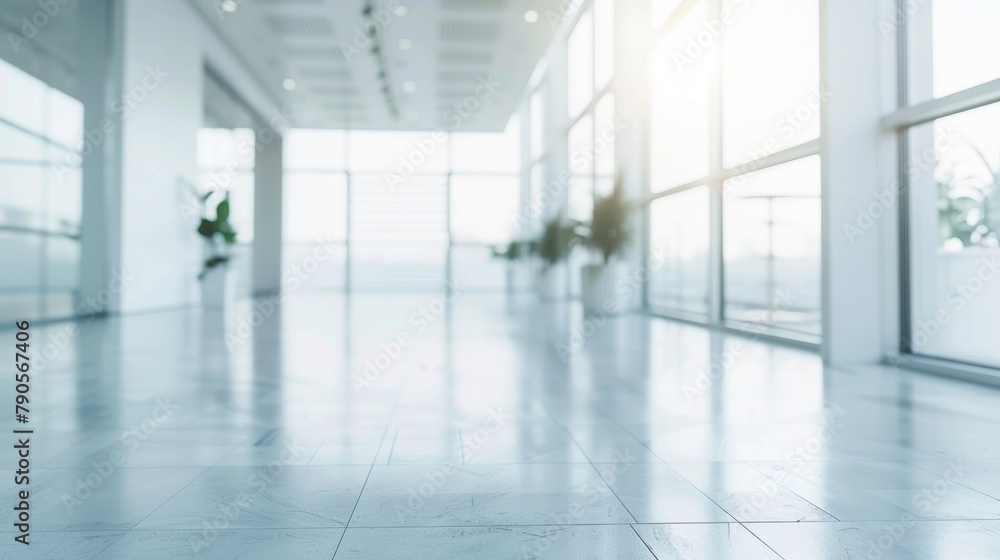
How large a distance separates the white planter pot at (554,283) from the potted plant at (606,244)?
4869 millimetres

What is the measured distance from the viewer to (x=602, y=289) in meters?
9.55

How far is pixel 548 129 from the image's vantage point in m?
15.6

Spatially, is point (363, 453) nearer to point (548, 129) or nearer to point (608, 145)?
point (608, 145)

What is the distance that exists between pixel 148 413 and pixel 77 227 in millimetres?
6657

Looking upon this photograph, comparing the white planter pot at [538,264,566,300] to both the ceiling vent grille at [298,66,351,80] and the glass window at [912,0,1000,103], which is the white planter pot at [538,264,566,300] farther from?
the glass window at [912,0,1000,103]

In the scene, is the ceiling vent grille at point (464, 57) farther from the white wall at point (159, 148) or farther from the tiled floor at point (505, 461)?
the tiled floor at point (505, 461)

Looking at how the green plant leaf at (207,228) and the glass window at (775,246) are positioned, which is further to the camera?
the green plant leaf at (207,228)

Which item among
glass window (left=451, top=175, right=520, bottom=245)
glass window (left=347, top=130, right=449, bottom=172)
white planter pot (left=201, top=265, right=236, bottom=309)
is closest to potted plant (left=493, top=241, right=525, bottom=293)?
glass window (left=451, top=175, right=520, bottom=245)

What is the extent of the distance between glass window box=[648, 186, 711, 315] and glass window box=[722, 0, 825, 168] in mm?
1029

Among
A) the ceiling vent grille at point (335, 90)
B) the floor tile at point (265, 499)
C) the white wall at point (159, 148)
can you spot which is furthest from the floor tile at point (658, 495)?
the ceiling vent grille at point (335, 90)

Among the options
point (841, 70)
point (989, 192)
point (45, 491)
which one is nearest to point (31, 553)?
point (45, 491)

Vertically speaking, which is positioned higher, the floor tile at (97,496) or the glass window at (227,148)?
the glass window at (227,148)

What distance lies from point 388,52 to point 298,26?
5.89 ft

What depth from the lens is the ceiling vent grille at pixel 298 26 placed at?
11.0 meters
